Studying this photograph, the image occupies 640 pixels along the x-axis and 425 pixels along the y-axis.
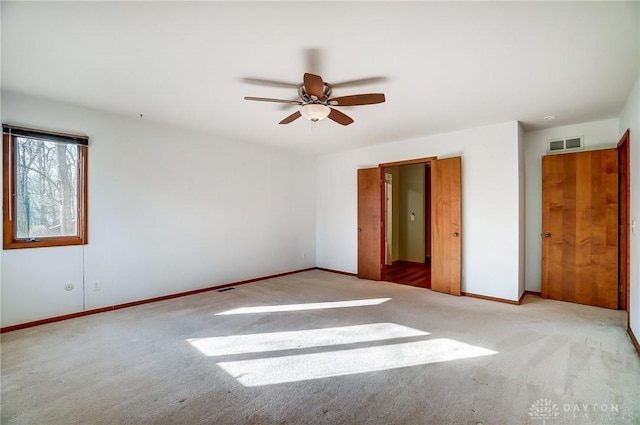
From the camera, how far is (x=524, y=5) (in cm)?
177

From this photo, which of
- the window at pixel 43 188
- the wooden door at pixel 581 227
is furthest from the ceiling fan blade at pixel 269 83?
the wooden door at pixel 581 227

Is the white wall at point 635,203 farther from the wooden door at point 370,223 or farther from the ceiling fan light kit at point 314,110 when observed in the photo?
the wooden door at point 370,223

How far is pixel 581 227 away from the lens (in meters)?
3.95

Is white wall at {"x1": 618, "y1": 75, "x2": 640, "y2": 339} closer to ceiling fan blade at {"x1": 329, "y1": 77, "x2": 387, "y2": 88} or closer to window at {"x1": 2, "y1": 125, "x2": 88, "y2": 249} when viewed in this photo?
ceiling fan blade at {"x1": 329, "y1": 77, "x2": 387, "y2": 88}

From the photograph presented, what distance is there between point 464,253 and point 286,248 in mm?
3248

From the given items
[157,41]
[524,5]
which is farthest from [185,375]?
[524,5]

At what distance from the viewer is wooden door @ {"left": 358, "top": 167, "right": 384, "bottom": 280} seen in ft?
17.6

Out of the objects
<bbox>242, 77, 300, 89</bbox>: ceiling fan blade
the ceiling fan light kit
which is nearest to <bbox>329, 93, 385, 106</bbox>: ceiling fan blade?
the ceiling fan light kit

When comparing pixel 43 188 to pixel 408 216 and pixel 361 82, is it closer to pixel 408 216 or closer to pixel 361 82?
pixel 361 82

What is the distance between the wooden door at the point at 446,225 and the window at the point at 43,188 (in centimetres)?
485

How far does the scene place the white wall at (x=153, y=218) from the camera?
3.24 m

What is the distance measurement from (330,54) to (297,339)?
8.48 feet

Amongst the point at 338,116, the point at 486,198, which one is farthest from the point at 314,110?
the point at 486,198

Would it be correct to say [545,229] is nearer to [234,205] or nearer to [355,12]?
[355,12]
